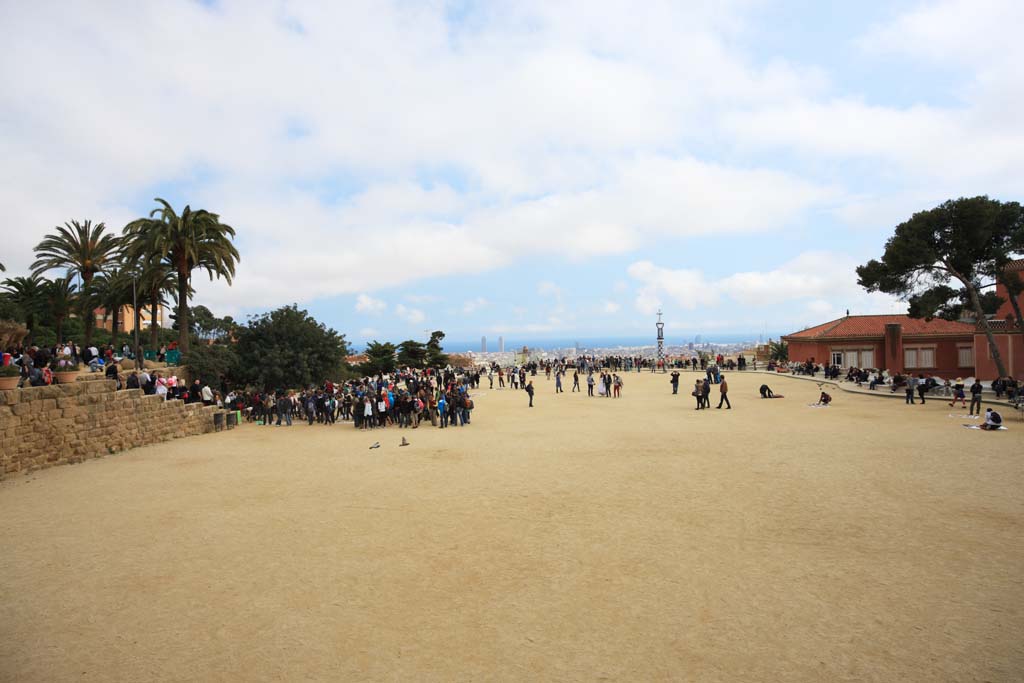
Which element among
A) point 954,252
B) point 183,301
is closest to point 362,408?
point 183,301

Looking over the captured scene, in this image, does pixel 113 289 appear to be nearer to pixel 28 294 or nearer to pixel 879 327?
pixel 28 294

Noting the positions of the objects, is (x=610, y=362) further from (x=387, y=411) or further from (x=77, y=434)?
(x=77, y=434)

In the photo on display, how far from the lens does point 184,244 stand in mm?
23625

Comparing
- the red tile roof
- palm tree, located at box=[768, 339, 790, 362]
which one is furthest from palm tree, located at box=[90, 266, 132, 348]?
palm tree, located at box=[768, 339, 790, 362]

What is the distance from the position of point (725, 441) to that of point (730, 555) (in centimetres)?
829

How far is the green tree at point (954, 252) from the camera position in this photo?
83.3ft

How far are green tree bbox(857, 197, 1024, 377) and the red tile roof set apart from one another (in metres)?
11.2

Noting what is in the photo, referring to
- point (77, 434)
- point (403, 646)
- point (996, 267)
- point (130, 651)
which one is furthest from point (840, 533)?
point (996, 267)

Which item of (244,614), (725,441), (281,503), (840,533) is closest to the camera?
(244,614)

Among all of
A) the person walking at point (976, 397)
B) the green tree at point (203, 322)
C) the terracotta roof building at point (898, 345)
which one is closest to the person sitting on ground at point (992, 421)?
the person walking at point (976, 397)

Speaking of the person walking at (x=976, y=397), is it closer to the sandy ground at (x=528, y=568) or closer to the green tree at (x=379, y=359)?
the sandy ground at (x=528, y=568)

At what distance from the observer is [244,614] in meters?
5.74

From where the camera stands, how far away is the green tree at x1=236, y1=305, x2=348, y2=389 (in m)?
24.7

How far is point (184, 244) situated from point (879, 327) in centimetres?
4281
